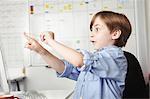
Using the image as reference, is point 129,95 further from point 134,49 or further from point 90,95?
point 134,49

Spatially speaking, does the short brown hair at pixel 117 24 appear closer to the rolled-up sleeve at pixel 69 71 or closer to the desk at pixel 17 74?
the rolled-up sleeve at pixel 69 71

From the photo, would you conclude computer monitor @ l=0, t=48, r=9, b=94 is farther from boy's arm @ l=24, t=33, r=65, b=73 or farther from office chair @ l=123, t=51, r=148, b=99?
office chair @ l=123, t=51, r=148, b=99

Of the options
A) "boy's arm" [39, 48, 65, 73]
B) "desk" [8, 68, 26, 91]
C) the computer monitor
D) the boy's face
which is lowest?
"desk" [8, 68, 26, 91]

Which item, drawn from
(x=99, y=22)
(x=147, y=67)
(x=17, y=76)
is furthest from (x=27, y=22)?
(x=99, y=22)

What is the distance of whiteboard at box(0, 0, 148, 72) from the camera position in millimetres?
2350

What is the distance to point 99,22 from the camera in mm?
1185

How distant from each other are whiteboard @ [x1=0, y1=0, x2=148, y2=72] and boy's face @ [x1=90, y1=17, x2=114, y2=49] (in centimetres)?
122

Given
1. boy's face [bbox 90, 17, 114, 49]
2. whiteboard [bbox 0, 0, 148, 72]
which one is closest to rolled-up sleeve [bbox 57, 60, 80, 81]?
boy's face [bbox 90, 17, 114, 49]

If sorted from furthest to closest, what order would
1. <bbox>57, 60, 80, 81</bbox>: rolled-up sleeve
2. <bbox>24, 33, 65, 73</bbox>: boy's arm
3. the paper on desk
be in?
the paper on desk → <bbox>57, 60, 80, 81</bbox>: rolled-up sleeve → <bbox>24, 33, 65, 73</bbox>: boy's arm

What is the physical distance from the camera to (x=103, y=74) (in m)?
1.04

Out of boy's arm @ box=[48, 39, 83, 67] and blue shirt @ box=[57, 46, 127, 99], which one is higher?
boy's arm @ box=[48, 39, 83, 67]

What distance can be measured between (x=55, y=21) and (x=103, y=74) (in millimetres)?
1507

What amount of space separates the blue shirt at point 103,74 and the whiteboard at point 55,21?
1254 millimetres

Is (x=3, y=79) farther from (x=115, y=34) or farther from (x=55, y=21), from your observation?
(x=55, y=21)
